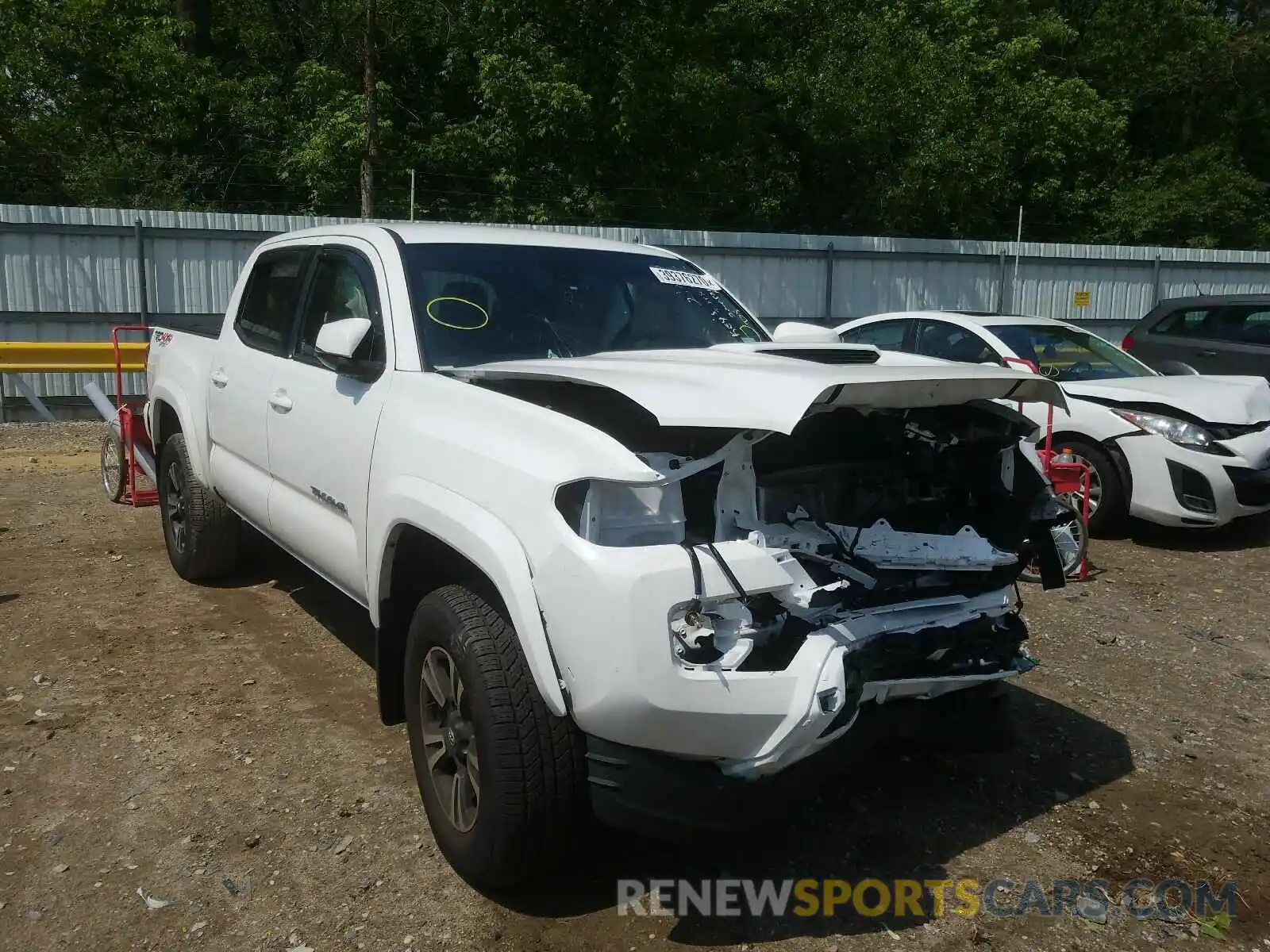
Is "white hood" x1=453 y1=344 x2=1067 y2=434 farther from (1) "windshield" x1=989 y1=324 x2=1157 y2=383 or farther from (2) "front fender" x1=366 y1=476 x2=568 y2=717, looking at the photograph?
(1) "windshield" x1=989 y1=324 x2=1157 y2=383

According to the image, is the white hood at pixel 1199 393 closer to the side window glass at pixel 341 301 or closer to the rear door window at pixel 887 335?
the rear door window at pixel 887 335

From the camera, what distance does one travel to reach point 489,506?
3000mm

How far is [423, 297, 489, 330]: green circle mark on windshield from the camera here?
4012 mm

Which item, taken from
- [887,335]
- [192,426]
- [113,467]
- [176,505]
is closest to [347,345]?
[192,426]

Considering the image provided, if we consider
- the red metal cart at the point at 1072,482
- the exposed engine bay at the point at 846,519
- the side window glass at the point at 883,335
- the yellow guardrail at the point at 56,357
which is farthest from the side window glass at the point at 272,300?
the yellow guardrail at the point at 56,357

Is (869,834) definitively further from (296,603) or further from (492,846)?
(296,603)

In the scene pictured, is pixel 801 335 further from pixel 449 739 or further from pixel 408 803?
pixel 408 803

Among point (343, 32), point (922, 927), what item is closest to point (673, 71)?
point (343, 32)

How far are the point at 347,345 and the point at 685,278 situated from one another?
5.60 ft

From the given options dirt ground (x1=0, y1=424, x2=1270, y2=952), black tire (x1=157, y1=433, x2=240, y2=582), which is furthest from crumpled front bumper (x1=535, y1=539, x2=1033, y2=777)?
black tire (x1=157, y1=433, x2=240, y2=582)

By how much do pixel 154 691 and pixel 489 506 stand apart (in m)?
2.57

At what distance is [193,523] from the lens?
19.5ft

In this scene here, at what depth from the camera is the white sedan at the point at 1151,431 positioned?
717cm

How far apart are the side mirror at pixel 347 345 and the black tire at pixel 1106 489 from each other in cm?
555
